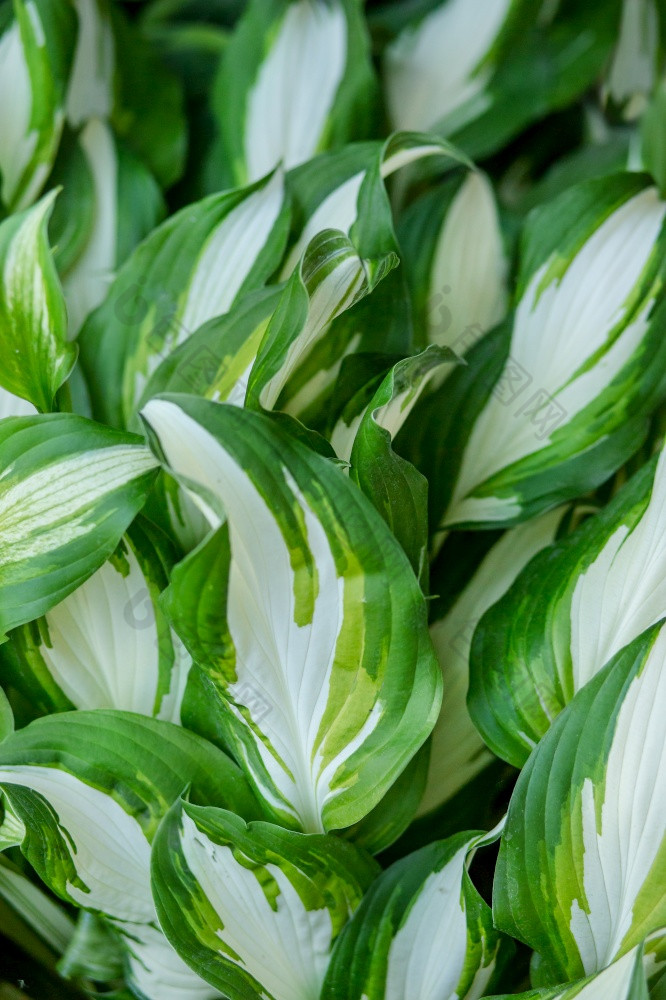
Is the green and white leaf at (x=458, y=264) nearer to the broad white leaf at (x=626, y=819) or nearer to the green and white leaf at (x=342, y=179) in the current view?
the green and white leaf at (x=342, y=179)

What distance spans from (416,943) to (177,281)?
1.35 ft

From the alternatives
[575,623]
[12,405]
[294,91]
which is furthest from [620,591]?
[294,91]

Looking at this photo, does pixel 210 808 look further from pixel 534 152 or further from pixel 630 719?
pixel 534 152

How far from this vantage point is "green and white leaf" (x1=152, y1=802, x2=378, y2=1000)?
447 mm

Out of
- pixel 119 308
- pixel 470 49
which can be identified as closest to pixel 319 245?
pixel 119 308

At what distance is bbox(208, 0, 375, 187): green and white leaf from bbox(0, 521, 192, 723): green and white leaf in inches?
13.5

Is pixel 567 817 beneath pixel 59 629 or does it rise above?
beneath

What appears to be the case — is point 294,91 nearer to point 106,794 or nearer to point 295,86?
point 295,86

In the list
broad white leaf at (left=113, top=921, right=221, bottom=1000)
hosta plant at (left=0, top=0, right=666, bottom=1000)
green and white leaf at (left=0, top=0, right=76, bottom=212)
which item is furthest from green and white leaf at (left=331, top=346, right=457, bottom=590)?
green and white leaf at (left=0, top=0, right=76, bottom=212)

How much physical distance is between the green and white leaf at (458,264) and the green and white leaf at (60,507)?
0.26m

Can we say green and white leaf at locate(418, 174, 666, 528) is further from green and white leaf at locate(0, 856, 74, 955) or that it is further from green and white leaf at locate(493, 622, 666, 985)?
green and white leaf at locate(0, 856, 74, 955)

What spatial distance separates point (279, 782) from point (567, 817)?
14 cm

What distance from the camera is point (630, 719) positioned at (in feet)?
1.41

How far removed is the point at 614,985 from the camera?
1.30ft
